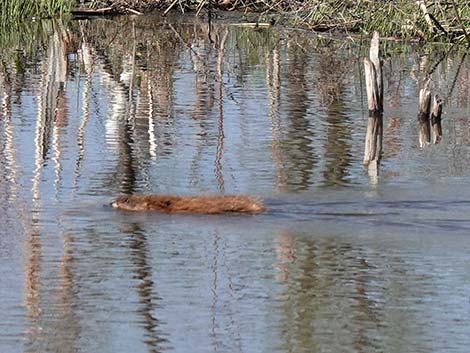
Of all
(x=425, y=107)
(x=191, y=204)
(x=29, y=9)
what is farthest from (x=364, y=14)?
(x=191, y=204)

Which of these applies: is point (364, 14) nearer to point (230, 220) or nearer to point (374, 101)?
point (374, 101)

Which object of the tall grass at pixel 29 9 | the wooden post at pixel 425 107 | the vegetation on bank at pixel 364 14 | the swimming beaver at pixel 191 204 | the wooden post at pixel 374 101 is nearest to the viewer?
the swimming beaver at pixel 191 204

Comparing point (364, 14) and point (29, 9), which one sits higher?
point (364, 14)

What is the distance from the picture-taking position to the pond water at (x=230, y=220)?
22.0 feet

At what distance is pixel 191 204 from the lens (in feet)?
29.3

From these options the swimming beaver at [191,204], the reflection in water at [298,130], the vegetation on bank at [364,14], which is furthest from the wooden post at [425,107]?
the vegetation on bank at [364,14]

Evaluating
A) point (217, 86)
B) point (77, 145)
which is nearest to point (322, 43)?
point (217, 86)

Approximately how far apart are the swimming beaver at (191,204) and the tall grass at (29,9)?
15.5 m

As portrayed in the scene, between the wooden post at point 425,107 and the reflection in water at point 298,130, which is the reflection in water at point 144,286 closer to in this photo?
the reflection in water at point 298,130

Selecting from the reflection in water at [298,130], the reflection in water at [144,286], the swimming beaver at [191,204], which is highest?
the swimming beaver at [191,204]

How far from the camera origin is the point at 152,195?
9.18 metres

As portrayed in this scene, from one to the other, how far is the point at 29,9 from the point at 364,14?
6.54 metres

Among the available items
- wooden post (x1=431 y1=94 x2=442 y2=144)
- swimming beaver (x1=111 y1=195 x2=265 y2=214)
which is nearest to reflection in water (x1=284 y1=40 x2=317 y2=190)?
swimming beaver (x1=111 y1=195 x2=265 y2=214)

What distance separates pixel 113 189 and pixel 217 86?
6.30 meters
